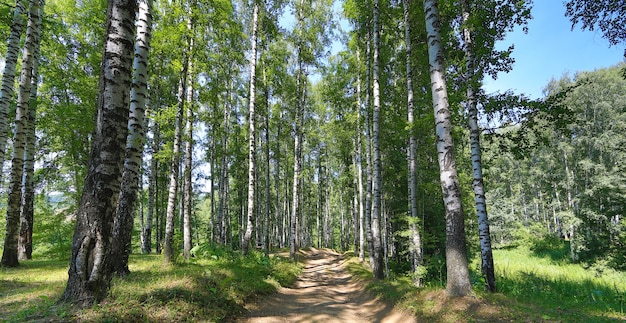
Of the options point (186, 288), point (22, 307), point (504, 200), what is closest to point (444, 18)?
point (186, 288)

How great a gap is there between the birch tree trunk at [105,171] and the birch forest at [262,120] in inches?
0.8

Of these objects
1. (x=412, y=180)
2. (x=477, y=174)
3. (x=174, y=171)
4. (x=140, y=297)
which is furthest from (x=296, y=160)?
(x=140, y=297)

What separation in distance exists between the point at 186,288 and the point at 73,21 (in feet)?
55.1

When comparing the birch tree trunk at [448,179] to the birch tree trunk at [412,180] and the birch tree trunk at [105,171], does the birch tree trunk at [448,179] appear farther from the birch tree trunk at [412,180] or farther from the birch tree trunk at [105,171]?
the birch tree trunk at [105,171]

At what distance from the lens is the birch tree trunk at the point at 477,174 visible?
25.0ft

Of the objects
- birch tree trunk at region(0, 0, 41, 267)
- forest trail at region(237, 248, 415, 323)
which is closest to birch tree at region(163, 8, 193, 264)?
forest trail at region(237, 248, 415, 323)

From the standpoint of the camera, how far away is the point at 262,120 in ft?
69.0

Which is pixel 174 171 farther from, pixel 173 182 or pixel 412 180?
pixel 412 180

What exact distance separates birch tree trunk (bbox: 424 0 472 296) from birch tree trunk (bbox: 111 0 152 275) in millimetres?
6181

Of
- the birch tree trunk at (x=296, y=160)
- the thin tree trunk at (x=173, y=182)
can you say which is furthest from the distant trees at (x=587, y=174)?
the thin tree trunk at (x=173, y=182)

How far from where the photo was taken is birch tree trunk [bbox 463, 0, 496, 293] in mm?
7609

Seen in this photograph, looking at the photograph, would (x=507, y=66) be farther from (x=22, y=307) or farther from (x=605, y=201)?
(x=605, y=201)

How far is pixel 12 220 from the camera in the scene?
8.94m

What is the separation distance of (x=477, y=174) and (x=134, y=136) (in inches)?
353
